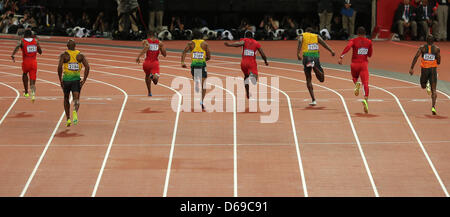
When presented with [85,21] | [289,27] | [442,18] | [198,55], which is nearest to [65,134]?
[198,55]

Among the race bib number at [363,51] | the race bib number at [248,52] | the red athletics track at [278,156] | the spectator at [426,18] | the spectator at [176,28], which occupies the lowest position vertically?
the red athletics track at [278,156]

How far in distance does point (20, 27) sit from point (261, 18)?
33.0 ft

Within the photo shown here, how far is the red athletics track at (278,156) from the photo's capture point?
12.7 m

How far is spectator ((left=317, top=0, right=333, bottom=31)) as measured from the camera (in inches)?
1359

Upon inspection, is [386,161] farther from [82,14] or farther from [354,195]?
[82,14]

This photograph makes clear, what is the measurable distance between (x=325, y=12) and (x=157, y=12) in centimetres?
663

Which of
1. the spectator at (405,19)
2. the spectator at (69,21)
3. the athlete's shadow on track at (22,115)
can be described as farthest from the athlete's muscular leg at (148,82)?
the spectator at (69,21)

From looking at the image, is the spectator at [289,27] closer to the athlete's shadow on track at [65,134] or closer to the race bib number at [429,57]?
the race bib number at [429,57]

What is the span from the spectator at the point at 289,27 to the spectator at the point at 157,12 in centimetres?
498

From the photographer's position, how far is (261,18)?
37375 mm

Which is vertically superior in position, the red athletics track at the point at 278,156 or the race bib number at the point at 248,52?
the race bib number at the point at 248,52

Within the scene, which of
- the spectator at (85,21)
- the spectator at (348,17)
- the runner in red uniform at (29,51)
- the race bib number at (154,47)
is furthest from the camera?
the spectator at (85,21)

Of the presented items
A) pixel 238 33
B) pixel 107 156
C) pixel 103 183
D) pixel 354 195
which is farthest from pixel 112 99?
pixel 238 33

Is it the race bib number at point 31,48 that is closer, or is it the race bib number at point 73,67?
the race bib number at point 73,67
